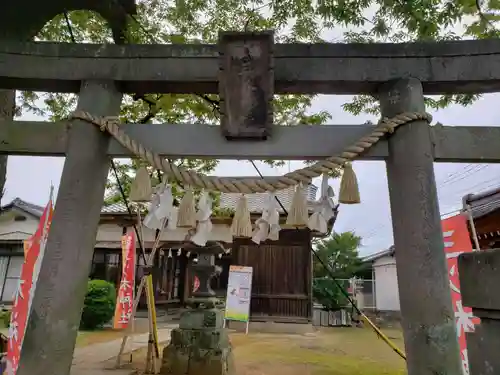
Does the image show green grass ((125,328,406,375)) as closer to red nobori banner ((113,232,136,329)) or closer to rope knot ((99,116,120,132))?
red nobori banner ((113,232,136,329))

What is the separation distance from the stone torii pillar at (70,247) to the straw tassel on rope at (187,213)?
1.98ft

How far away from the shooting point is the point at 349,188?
109 inches

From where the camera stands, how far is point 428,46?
2.64m

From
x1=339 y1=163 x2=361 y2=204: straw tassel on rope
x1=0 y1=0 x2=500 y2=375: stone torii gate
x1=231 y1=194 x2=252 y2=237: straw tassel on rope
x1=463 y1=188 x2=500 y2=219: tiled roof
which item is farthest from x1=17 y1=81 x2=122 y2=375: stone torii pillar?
x1=463 y1=188 x2=500 y2=219: tiled roof

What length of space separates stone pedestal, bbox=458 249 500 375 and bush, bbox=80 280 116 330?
11601 mm

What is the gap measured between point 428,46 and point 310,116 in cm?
353

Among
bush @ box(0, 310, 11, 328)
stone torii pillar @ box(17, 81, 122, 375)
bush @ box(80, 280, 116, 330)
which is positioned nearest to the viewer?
stone torii pillar @ box(17, 81, 122, 375)

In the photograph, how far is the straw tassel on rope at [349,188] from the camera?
9.02ft

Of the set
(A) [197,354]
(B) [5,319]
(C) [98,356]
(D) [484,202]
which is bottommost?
(C) [98,356]

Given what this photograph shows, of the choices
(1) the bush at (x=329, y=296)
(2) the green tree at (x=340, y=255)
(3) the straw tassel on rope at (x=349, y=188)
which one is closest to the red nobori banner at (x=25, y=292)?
(3) the straw tassel on rope at (x=349, y=188)

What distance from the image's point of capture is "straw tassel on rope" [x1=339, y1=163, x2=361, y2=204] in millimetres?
2750

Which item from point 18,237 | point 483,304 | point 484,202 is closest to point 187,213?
point 483,304

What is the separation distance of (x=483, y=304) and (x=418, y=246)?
3.43 ft

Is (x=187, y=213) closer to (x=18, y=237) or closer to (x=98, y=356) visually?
(x=98, y=356)
